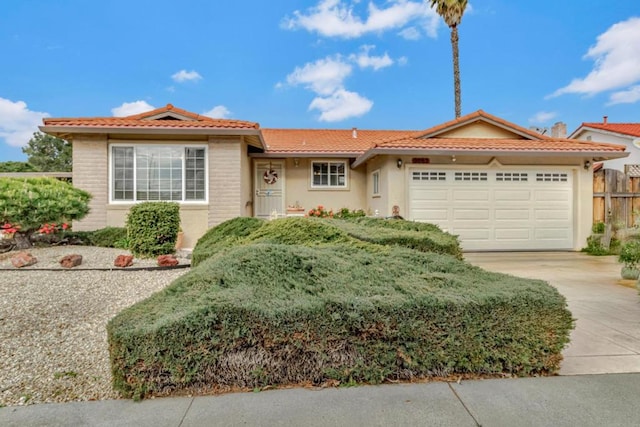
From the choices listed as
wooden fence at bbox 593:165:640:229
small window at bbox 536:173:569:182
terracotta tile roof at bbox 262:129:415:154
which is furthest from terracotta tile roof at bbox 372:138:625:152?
terracotta tile roof at bbox 262:129:415:154

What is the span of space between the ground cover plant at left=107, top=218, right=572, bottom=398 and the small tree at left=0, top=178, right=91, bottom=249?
708 centimetres

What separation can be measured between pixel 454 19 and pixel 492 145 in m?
10.6

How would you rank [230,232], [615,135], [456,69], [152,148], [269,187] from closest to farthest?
1. [230,232]
2. [152,148]
3. [269,187]
4. [456,69]
5. [615,135]

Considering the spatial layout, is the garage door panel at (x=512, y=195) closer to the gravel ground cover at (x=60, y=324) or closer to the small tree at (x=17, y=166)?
the gravel ground cover at (x=60, y=324)

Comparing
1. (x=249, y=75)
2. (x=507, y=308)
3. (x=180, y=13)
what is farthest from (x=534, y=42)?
(x=507, y=308)

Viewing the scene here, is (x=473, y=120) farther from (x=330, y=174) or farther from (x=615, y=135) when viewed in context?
(x=615, y=135)

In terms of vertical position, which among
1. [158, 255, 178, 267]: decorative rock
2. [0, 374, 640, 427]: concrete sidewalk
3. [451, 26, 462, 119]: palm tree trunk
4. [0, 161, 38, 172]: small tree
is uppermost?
[451, 26, 462, 119]: palm tree trunk

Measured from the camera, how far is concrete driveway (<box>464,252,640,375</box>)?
3.36 metres

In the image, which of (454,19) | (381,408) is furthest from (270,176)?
(454,19)

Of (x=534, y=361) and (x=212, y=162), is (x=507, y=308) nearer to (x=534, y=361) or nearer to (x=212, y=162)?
(x=534, y=361)

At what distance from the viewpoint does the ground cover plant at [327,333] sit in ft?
8.58

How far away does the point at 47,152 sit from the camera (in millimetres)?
26844

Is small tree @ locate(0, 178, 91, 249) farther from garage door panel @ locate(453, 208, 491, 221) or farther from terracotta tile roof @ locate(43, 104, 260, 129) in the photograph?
garage door panel @ locate(453, 208, 491, 221)

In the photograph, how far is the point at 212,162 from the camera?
10188 millimetres
